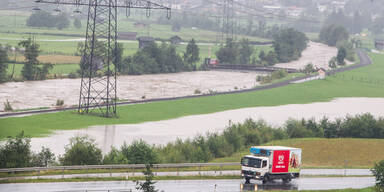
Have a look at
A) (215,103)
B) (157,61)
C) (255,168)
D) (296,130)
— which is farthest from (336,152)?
(157,61)

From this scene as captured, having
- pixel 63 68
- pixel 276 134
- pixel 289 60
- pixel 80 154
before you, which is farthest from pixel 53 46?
pixel 80 154

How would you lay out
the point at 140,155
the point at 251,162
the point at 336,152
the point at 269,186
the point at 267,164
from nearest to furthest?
the point at 269,186 → the point at 267,164 → the point at 251,162 → the point at 140,155 → the point at 336,152

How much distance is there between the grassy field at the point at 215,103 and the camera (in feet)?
247

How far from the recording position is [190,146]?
60469mm

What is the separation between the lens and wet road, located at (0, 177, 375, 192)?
41.3 m

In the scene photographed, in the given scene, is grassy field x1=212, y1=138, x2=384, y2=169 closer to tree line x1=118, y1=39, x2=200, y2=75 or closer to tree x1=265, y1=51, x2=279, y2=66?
tree line x1=118, y1=39, x2=200, y2=75

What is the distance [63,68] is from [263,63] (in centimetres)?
5841

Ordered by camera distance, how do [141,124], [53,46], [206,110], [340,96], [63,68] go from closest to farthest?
[141,124] < [206,110] < [340,96] < [63,68] < [53,46]

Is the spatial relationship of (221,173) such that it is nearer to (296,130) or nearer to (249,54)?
(296,130)

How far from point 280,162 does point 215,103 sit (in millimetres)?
57601

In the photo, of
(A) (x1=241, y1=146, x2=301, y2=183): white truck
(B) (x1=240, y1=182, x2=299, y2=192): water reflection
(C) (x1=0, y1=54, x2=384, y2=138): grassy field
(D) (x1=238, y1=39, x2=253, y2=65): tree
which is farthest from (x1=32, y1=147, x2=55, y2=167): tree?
(D) (x1=238, y1=39, x2=253, y2=65): tree

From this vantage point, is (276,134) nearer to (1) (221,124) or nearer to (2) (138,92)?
(1) (221,124)

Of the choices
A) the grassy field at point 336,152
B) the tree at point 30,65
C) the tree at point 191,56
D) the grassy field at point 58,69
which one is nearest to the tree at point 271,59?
the tree at point 191,56

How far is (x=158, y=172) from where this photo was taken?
4894 centimetres
